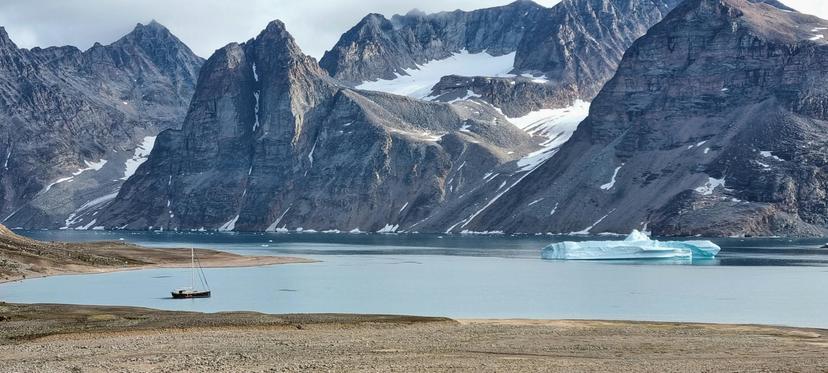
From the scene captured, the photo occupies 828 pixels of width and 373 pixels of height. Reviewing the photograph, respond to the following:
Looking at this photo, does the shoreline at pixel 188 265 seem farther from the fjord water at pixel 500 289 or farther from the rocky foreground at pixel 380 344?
the rocky foreground at pixel 380 344

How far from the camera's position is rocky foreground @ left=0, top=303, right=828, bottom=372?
45.8 metres

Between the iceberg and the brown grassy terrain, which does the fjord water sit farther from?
the iceberg

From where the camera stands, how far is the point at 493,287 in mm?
101125

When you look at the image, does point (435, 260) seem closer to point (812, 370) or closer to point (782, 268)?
point (782, 268)

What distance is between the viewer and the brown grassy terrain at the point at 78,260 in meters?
115

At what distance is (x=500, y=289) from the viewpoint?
98500 mm

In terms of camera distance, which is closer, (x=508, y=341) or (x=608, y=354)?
(x=608, y=354)

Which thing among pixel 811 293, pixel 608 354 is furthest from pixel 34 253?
pixel 608 354

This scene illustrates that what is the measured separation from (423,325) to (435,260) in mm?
93540

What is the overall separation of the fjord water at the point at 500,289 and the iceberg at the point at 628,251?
633cm

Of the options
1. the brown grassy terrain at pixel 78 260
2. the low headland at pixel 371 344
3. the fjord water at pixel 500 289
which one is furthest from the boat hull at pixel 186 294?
the brown grassy terrain at pixel 78 260

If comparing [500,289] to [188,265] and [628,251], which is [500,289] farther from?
[628,251]

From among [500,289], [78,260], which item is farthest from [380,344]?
[78,260]

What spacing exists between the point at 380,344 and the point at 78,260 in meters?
84.6
